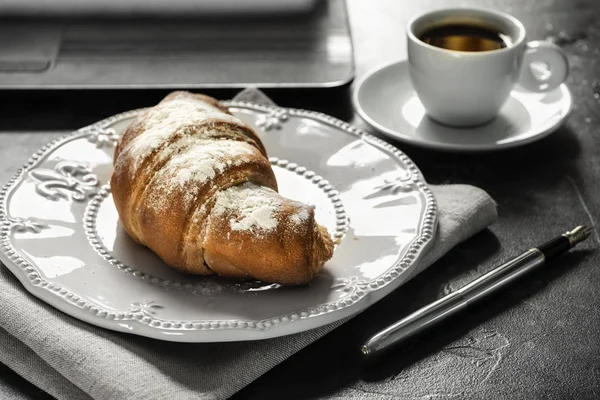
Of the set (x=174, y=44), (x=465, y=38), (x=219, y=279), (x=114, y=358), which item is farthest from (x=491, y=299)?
(x=174, y=44)

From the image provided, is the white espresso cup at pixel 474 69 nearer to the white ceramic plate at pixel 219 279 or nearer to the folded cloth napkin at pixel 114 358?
the white ceramic plate at pixel 219 279

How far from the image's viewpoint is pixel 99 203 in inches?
44.2

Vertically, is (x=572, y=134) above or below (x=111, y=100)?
below

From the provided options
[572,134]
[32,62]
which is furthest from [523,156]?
[32,62]

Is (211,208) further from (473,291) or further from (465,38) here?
(465,38)

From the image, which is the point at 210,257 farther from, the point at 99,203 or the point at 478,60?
the point at 478,60

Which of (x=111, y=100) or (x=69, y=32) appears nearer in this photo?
(x=111, y=100)

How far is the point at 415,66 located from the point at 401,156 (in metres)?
0.25

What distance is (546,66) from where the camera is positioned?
1.47 meters

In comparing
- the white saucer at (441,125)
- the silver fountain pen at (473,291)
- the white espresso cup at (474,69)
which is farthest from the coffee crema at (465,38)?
the silver fountain pen at (473,291)

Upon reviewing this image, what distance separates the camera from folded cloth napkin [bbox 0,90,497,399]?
0.86 metres

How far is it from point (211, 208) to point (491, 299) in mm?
346

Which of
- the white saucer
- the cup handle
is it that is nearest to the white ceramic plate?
the white saucer

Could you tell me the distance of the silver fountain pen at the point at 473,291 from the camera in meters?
0.93
